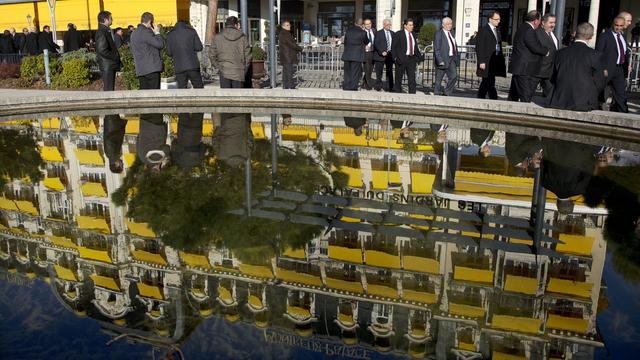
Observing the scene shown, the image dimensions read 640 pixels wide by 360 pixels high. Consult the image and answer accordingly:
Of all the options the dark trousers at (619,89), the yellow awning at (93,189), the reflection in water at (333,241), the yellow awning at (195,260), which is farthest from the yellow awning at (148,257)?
the dark trousers at (619,89)

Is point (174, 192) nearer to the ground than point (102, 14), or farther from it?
nearer to the ground

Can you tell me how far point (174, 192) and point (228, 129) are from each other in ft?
13.0

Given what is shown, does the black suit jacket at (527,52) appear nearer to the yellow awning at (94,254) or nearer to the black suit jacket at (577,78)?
the black suit jacket at (577,78)

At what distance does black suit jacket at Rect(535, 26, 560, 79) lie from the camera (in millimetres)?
10984

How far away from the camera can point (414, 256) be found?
15.9ft

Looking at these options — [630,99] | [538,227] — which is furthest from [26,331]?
[630,99]

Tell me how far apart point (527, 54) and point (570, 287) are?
7542mm

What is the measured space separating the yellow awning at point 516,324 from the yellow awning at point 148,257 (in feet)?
7.46

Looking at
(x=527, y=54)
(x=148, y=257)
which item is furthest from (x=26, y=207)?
(x=527, y=54)

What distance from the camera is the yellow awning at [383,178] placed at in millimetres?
6900

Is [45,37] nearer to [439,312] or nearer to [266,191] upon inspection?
[266,191]

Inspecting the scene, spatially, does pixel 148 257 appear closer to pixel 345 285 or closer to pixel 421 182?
pixel 345 285

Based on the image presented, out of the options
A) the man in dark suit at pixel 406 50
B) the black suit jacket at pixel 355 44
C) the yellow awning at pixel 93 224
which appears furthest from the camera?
the black suit jacket at pixel 355 44

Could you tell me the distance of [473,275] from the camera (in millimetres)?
4492
